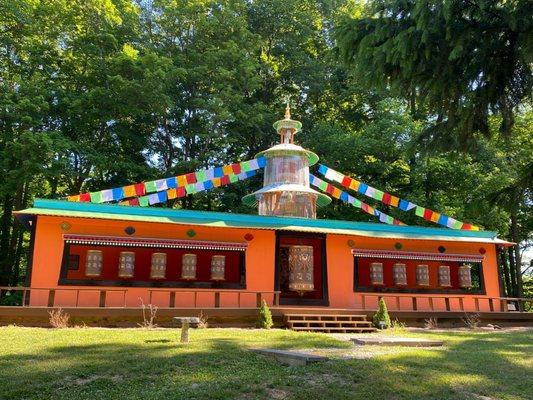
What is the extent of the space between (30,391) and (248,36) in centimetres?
2720

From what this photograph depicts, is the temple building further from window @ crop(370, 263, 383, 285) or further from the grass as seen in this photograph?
the grass

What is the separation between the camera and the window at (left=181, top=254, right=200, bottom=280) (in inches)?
625

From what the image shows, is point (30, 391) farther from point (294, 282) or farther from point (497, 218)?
point (497, 218)

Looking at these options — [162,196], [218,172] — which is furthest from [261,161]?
[162,196]

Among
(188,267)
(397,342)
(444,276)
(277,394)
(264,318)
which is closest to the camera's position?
(277,394)

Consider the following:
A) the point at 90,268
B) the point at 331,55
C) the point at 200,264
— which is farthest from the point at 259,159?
the point at 331,55

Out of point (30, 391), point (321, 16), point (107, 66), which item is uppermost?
point (321, 16)

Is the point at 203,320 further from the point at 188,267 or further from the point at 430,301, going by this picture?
the point at 430,301

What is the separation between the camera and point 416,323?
54.4 ft

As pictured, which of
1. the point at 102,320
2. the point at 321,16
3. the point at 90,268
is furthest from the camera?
the point at 321,16

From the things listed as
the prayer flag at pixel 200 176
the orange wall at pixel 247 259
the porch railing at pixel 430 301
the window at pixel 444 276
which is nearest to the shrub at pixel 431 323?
the porch railing at pixel 430 301

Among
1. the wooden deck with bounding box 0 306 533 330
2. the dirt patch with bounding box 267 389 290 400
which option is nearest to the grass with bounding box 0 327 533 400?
the dirt patch with bounding box 267 389 290 400

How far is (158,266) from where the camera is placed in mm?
15711

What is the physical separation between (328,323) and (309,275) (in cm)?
246
